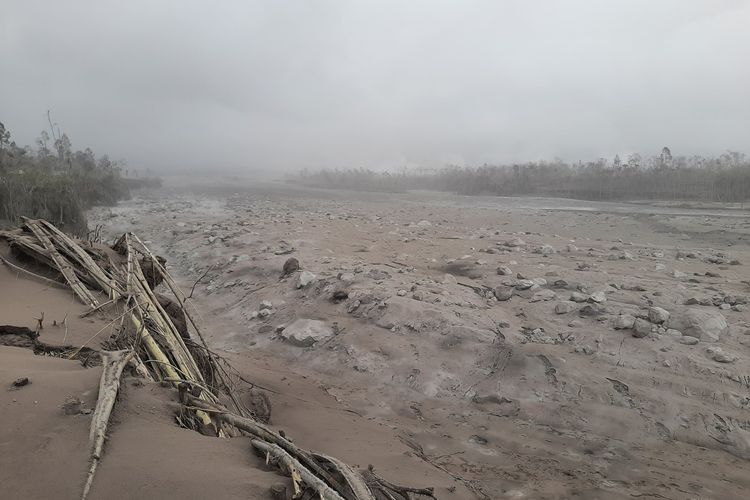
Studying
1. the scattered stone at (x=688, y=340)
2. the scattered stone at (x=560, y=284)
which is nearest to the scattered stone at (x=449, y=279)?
the scattered stone at (x=560, y=284)

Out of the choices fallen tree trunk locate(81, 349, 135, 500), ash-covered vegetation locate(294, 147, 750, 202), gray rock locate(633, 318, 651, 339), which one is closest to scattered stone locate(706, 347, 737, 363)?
gray rock locate(633, 318, 651, 339)

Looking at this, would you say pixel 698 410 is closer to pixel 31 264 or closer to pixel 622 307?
pixel 622 307

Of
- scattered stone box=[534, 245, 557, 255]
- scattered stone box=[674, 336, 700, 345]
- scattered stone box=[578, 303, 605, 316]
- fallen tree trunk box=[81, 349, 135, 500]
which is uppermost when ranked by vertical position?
fallen tree trunk box=[81, 349, 135, 500]

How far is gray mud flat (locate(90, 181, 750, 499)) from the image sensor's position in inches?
138

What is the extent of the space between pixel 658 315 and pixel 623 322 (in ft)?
1.57

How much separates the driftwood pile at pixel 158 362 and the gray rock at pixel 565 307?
3.99 m

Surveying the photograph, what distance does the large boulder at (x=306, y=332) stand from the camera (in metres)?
5.75

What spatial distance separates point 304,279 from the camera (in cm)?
730

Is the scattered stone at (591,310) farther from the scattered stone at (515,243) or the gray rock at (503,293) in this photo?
Result: the scattered stone at (515,243)

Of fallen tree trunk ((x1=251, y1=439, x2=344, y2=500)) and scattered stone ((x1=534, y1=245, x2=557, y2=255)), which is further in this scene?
scattered stone ((x1=534, y1=245, x2=557, y2=255))

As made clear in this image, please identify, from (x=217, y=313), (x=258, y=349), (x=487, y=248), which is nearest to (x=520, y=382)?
(x=258, y=349)

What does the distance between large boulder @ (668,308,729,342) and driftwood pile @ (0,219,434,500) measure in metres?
4.22

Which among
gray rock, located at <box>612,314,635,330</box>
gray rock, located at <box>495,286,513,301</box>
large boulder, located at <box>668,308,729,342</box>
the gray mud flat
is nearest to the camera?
the gray mud flat

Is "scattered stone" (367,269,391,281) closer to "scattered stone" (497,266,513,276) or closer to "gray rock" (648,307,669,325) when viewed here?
"scattered stone" (497,266,513,276)
